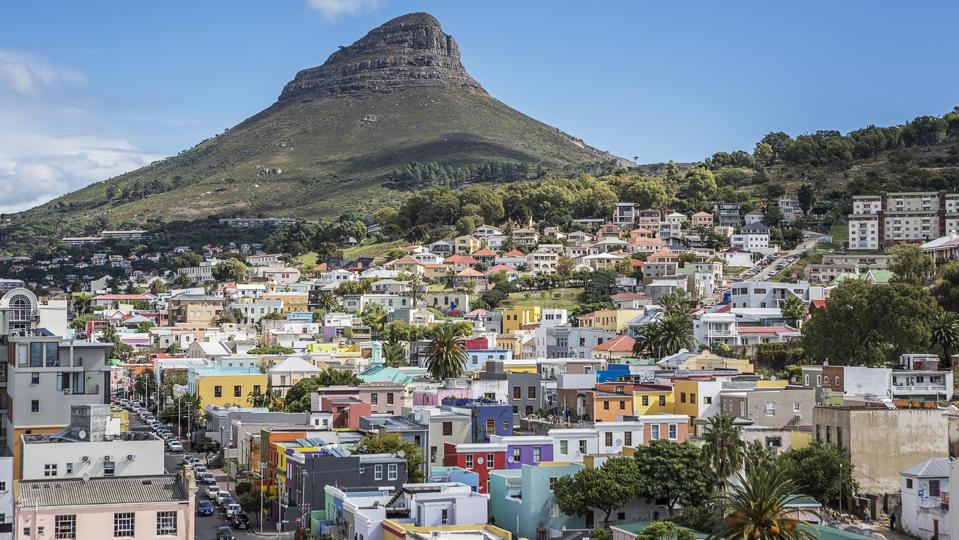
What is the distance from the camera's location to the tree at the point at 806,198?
564 feet

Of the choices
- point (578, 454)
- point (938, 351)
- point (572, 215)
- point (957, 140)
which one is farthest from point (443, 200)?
point (578, 454)

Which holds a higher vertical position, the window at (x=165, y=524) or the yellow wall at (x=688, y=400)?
the yellow wall at (x=688, y=400)

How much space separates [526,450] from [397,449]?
5.12m

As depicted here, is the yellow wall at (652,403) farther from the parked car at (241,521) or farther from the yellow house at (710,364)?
the parked car at (241,521)

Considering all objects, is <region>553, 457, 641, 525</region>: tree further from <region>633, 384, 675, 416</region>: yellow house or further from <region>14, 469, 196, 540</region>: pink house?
<region>14, 469, 196, 540</region>: pink house

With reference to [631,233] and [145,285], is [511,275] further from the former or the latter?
[145,285]

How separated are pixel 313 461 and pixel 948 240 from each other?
3778 inches

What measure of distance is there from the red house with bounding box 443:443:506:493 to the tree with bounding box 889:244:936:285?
65.4 meters

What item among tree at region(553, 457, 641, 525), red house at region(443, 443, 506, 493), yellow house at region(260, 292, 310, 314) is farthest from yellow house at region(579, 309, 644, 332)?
tree at region(553, 457, 641, 525)

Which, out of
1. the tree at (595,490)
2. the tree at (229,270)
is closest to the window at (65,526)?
the tree at (595,490)

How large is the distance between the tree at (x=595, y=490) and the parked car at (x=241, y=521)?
14558 millimetres

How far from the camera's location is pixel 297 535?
54.2m

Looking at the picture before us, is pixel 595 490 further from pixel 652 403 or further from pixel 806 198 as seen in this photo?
pixel 806 198

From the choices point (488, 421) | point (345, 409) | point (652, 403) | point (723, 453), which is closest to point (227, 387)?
point (345, 409)
